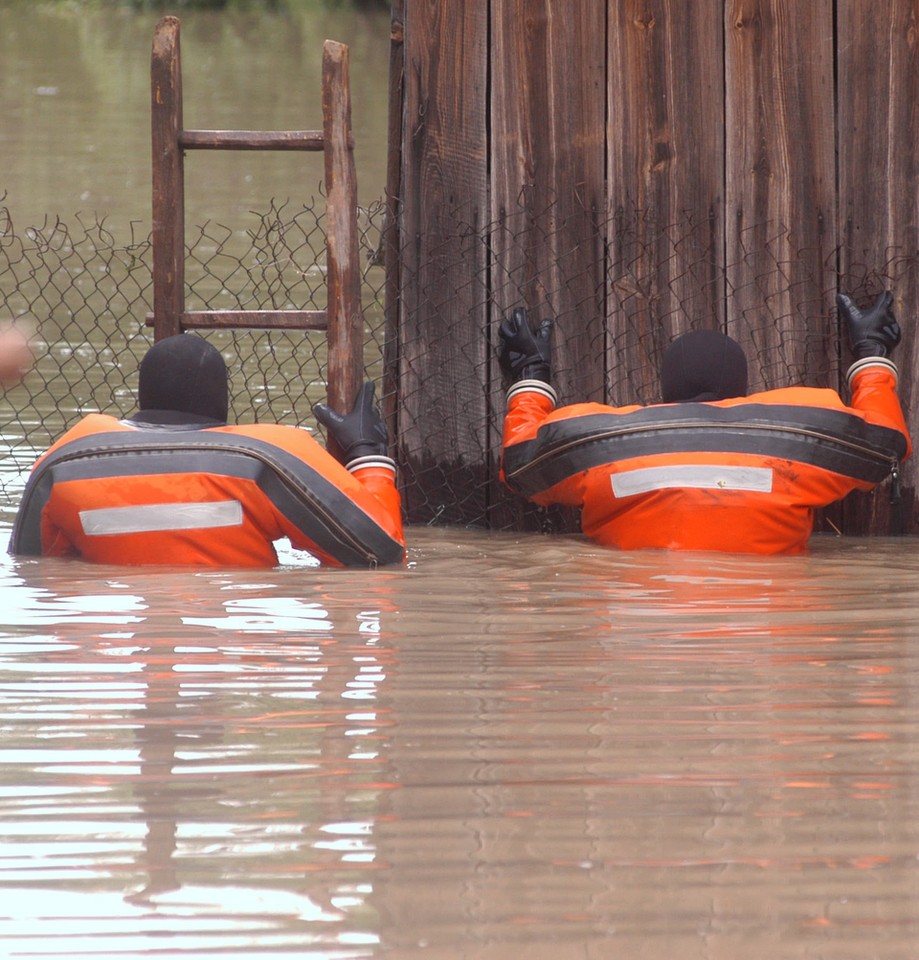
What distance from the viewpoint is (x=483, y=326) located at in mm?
6012

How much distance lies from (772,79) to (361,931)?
4.44 meters

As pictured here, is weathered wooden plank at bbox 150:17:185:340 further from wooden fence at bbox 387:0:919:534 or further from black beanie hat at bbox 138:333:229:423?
wooden fence at bbox 387:0:919:534

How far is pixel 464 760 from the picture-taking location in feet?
9.51

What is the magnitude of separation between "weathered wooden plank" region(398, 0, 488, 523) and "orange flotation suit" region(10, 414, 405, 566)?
1.30 meters

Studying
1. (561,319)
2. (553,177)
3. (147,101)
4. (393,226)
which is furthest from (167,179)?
(147,101)

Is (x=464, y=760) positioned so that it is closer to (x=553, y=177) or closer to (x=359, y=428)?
(x=359, y=428)

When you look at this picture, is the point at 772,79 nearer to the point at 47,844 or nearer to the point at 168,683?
the point at 168,683

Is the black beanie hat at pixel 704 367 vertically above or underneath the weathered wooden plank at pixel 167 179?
underneath

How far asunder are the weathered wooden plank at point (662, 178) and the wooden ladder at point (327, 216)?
3.48ft

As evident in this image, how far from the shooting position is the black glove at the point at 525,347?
19.3ft

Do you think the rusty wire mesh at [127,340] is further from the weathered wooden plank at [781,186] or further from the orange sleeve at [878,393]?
the orange sleeve at [878,393]

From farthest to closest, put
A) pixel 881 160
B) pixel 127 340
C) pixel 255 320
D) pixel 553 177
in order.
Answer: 1. pixel 127 340
2. pixel 553 177
3. pixel 881 160
4. pixel 255 320

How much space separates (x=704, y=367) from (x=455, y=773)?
9.11 feet

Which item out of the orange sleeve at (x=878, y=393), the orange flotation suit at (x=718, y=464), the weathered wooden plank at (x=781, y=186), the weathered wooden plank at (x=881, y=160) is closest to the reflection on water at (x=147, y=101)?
the weathered wooden plank at (x=781, y=186)
